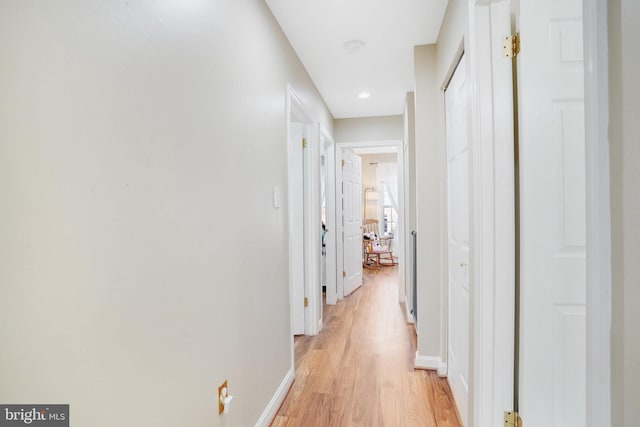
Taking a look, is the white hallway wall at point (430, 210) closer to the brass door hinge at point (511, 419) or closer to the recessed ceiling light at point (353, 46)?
the recessed ceiling light at point (353, 46)

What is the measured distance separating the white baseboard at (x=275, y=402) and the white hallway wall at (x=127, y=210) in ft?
0.48

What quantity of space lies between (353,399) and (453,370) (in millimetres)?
678

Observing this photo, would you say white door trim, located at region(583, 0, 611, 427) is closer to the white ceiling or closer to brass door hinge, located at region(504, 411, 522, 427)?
brass door hinge, located at region(504, 411, 522, 427)

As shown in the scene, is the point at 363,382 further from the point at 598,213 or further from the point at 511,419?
the point at 598,213

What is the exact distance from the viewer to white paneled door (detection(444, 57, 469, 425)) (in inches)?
68.0

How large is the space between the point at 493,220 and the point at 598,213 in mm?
875

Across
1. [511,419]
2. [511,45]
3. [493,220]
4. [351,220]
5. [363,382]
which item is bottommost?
[363,382]

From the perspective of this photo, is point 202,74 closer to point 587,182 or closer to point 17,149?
point 17,149

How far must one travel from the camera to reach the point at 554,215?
1246mm

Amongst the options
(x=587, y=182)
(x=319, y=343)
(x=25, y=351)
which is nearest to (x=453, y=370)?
(x=319, y=343)

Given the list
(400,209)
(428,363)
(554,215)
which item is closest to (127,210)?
(554,215)

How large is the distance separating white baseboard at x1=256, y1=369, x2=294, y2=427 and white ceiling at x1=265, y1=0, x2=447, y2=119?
Answer: 238 centimetres

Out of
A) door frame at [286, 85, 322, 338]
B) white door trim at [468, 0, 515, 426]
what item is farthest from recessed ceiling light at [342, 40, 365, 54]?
white door trim at [468, 0, 515, 426]

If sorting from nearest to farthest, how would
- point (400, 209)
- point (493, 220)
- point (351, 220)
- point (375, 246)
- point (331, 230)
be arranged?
point (493, 220) → point (331, 230) → point (400, 209) → point (351, 220) → point (375, 246)
